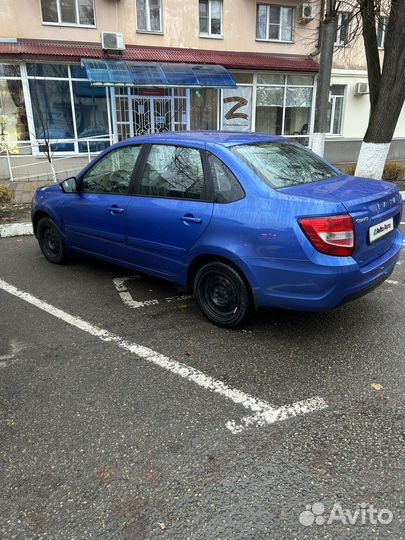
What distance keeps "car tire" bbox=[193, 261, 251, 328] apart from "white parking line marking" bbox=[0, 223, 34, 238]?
4.72 metres

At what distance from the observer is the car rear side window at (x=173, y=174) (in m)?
A: 4.07

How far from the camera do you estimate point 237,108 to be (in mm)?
17219

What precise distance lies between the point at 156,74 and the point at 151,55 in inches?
36.9

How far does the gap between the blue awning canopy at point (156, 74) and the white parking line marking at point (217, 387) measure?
36.5 feet

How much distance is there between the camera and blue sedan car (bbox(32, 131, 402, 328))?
338cm

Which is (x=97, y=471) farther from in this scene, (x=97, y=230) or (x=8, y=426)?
(x=97, y=230)

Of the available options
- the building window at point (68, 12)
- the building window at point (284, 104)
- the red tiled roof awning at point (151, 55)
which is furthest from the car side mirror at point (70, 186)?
the building window at point (284, 104)

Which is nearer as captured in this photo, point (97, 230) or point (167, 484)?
point (167, 484)

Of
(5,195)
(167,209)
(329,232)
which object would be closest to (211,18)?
(5,195)

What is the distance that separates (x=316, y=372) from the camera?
3.37 m

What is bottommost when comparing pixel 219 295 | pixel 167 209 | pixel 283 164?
pixel 219 295

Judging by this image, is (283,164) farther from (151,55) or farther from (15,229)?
(151,55)

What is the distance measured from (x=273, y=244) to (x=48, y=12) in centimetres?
1382

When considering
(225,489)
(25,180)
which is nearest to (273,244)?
(225,489)
